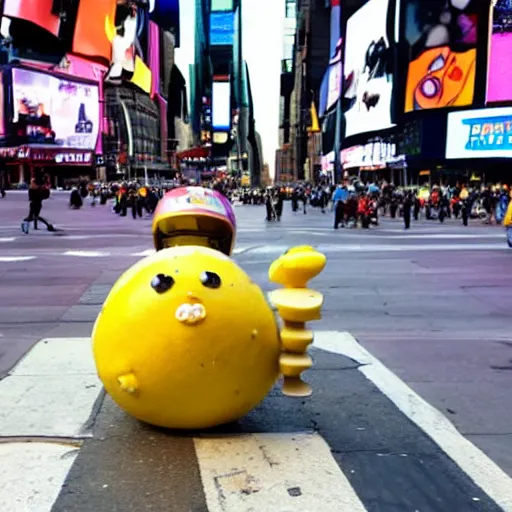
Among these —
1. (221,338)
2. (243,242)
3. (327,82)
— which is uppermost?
(327,82)

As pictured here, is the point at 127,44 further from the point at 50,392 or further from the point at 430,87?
the point at 50,392

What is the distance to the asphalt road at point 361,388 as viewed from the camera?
3490 millimetres

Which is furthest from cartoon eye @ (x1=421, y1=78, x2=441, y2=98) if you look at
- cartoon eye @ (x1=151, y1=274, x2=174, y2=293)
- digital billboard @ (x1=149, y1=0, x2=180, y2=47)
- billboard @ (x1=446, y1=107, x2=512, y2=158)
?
digital billboard @ (x1=149, y1=0, x2=180, y2=47)

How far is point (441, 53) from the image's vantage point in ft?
192

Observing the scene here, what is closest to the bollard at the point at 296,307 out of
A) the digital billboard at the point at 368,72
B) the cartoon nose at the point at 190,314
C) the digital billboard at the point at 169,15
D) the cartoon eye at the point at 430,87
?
the cartoon nose at the point at 190,314

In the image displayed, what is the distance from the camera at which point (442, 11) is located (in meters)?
59.2

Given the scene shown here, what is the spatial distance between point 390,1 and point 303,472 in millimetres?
71812

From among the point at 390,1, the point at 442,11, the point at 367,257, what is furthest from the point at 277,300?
the point at 390,1

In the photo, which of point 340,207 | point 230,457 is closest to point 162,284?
point 230,457

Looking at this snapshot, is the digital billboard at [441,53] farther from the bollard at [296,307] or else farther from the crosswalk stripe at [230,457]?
the bollard at [296,307]

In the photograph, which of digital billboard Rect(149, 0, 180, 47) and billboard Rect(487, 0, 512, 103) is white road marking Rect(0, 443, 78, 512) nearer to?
billboard Rect(487, 0, 512, 103)

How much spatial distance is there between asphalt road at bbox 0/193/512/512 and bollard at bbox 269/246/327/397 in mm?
531

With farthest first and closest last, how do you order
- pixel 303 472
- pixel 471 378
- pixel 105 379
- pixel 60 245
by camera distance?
1. pixel 60 245
2. pixel 471 378
3. pixel 105 379
4. pixel 303 472

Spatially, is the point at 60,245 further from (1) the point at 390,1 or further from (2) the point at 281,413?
(1) the point at 390,1
